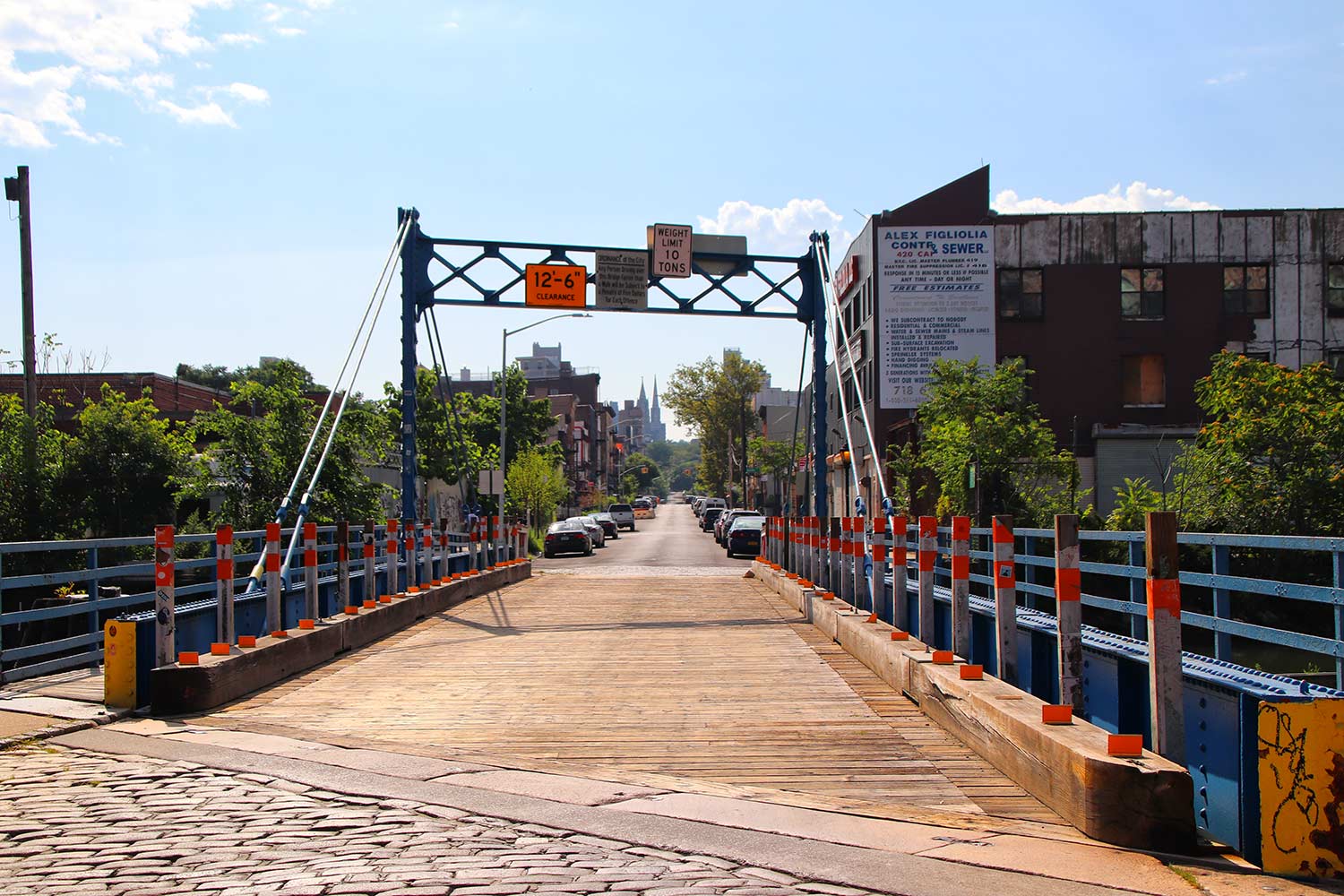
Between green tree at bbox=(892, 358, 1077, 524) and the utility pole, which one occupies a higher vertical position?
the utility pole

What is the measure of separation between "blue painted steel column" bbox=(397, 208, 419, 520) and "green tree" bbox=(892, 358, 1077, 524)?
1065 cm

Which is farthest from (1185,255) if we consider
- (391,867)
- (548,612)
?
(391,867)

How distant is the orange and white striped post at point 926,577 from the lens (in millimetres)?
10305

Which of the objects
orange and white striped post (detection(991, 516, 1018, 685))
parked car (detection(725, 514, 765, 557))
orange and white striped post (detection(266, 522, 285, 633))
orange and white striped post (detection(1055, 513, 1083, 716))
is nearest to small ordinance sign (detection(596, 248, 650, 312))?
orange and white striped post (detection(266, 522, 285, 633))

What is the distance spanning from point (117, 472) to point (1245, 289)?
3465cm

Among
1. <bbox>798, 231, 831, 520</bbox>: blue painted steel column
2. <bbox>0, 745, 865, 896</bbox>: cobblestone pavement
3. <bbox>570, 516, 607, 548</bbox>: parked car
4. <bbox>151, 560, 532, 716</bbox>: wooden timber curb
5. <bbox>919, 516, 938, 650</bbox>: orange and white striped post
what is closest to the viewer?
<bbox>0, 745, 865, 896</bbox>: cobblestone pavement

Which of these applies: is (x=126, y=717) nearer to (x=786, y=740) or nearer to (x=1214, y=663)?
(x=786, y=740)

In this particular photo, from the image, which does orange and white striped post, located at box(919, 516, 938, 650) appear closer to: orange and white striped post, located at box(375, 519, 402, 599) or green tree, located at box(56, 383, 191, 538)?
orange and white striped post, located at box(375, 519, 402, 599)

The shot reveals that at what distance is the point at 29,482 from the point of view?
22.7 meters

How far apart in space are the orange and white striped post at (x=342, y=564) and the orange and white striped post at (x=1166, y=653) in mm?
9434

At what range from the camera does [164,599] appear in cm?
898

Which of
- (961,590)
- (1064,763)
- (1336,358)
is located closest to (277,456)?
(961,590)

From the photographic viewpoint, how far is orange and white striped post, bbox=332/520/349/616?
42.8 ft

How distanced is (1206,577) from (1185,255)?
36823mm
